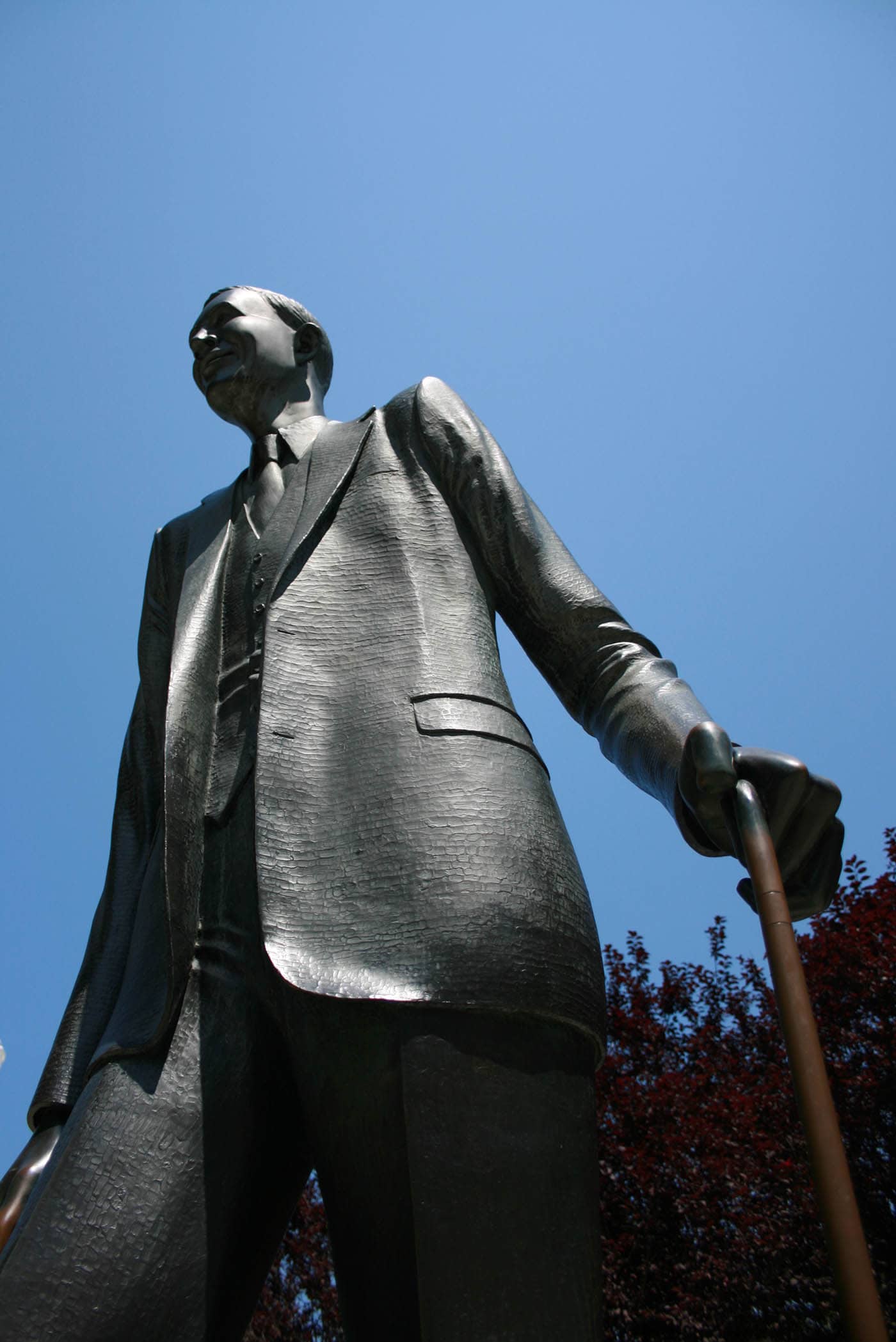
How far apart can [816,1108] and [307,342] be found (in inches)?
123

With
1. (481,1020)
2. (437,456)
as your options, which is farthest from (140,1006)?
(437,456)

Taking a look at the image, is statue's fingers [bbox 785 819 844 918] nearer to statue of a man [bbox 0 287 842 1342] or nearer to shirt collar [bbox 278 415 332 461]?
statue of a man [bbox 0 287 842 1342]

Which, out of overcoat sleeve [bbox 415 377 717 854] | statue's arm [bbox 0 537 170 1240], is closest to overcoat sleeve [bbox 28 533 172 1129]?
statue's arm [bbox 0 537 170 1240]

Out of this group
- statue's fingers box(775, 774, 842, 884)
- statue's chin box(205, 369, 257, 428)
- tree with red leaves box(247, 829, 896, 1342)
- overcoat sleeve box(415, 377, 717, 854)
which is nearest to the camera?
statue's fingers box(775, 774, 842, 884)

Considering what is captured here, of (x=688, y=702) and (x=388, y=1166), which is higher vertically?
(x=688, y=702)

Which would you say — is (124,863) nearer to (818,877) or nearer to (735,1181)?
(818,877)

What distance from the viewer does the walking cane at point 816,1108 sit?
6.13 feet

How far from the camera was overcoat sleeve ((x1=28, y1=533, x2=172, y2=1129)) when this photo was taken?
3033 millimetres

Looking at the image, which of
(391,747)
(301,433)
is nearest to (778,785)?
(391,747)

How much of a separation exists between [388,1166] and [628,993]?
16.9 m

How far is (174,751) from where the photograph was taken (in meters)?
2.98

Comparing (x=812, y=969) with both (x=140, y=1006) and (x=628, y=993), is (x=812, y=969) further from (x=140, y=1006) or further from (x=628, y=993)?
(x=140, y=1006)

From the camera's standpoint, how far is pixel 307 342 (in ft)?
14.3

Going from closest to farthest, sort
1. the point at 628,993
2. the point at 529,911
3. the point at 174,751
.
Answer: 1. the point at 529,911
2. the point at 174,751
3. the point at 628,993
